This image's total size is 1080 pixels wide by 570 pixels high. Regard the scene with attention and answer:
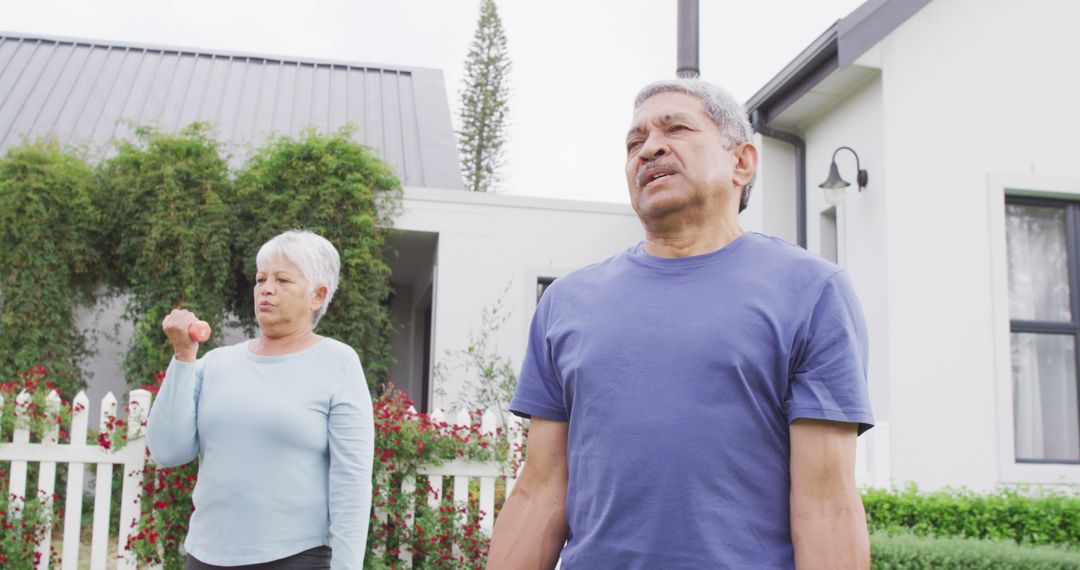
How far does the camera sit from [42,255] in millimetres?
7219

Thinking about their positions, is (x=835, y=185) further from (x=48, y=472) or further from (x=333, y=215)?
(x=48, y=472)

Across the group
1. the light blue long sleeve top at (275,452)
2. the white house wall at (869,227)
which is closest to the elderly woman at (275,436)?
the light blue long sleeve top at (275,452)

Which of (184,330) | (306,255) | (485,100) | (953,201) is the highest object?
(485,100)

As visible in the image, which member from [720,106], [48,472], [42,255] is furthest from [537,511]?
[42,255]

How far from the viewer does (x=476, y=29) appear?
25828mm

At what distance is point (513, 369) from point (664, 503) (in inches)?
269

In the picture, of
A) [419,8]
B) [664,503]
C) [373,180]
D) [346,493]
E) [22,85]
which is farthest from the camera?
[419,8]

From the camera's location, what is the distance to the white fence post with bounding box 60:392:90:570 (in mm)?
4418

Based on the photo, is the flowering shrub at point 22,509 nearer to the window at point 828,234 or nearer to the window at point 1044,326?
the window at point 828,234

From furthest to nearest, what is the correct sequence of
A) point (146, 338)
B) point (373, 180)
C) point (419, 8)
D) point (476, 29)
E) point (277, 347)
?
point (476, 29)
point (419, 8)
point (373, 180)
point (146, 338)
point (277, 347)

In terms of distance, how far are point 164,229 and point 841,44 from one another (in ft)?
17.6

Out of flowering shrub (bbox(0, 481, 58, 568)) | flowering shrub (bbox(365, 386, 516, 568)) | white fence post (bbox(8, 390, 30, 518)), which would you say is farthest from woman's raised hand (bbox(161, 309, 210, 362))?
flowering shrub (bbox(0, 481, 58, 568))

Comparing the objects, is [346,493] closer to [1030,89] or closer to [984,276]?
[984,276]

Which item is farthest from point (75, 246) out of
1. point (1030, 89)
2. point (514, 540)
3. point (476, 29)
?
point (476, 29)
